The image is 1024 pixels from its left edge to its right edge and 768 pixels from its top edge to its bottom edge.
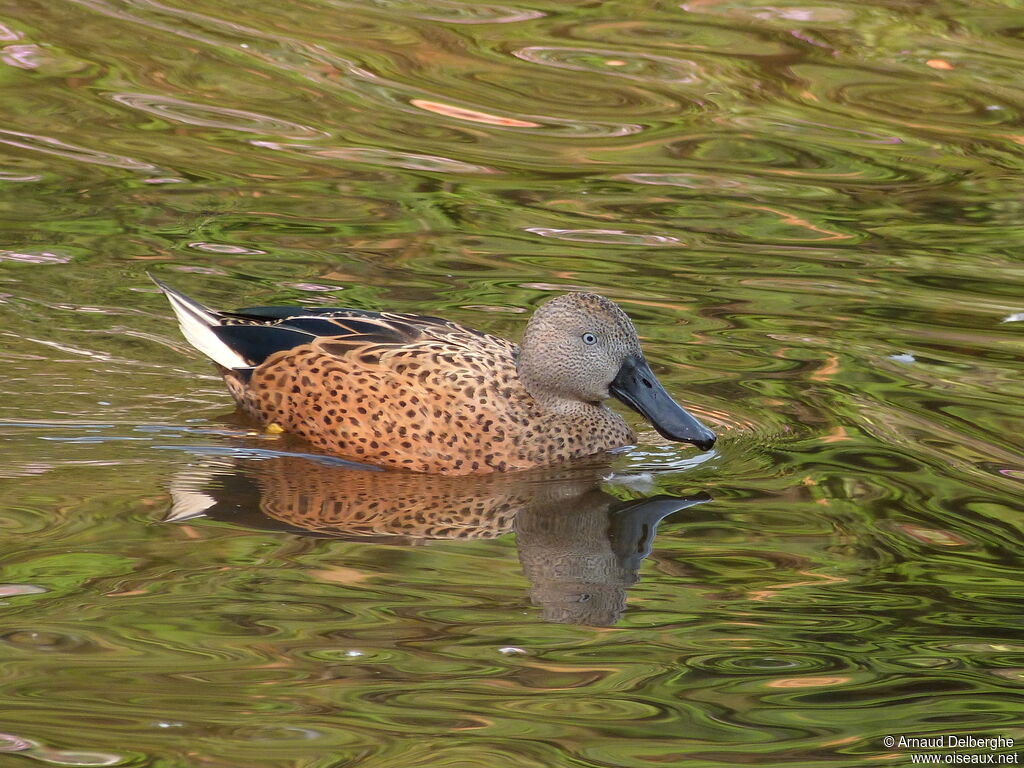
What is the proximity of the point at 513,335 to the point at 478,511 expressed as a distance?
237cm

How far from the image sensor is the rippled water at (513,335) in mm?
5137

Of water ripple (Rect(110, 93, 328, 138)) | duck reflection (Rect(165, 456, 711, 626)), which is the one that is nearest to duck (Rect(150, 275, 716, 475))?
duck reflection (Rect(165, 456, 711, 626))

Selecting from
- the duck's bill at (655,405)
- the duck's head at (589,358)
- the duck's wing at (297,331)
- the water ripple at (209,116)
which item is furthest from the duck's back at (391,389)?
the water ripple at (209,116)

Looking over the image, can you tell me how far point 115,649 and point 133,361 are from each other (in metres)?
3.41

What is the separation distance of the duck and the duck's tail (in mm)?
18

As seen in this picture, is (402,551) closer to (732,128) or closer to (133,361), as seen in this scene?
(133,361)

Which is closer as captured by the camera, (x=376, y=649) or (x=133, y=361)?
(x=376, y=649)

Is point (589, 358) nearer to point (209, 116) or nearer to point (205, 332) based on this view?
point (205, 332)

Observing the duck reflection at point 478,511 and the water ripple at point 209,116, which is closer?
the duck reflection at point 478,511

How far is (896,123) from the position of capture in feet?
42.8

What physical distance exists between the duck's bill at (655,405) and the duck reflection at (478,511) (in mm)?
334

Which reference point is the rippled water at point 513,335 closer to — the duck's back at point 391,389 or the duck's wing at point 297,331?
the duck's back at point 391,389

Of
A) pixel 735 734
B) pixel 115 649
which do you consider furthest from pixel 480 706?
pixel 115 649

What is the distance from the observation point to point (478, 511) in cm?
689
